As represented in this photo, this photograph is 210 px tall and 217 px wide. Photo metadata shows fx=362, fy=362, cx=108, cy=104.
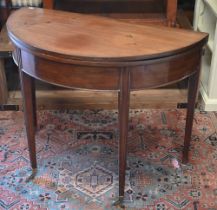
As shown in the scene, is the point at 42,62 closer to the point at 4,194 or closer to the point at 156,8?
the point at 4,194

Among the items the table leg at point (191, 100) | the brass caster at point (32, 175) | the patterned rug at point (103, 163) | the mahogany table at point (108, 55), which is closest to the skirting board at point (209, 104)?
the patterned rug at point (103, 163)

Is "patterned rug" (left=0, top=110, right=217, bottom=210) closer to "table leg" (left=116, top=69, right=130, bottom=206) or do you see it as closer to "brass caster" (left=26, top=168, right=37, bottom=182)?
"brass caster" (left=26, top=168, right=37, bottom=182)

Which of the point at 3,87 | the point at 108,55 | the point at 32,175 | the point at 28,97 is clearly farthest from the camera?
the point at 3,87

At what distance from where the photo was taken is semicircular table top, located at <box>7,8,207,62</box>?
45.8 inches

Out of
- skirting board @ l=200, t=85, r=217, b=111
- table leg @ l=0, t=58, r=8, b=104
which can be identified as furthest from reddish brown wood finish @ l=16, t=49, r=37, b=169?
skirting board @ l=200, t=85, r=217, b=111

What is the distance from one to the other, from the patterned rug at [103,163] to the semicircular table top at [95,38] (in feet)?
2.09

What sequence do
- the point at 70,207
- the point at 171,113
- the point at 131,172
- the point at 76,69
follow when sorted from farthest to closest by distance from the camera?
the point at 171,113 < the point at 131,172 < the point at 70,207 < the point at 76,69

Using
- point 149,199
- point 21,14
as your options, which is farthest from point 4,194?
point 21,14

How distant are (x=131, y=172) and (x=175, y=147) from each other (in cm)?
29

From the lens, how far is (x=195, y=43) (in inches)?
49.0

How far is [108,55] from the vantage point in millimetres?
1150

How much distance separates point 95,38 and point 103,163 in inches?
25.7

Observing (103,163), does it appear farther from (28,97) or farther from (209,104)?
(209,104)

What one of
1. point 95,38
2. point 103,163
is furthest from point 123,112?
point 103,163
